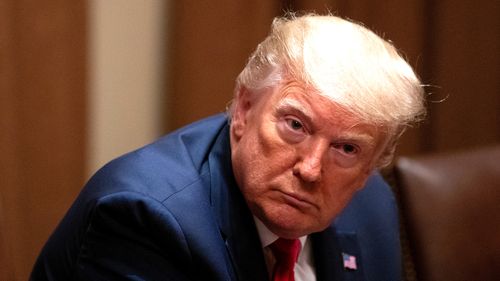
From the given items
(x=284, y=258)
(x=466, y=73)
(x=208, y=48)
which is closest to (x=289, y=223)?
(x=284, y=258)

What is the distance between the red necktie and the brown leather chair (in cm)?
46

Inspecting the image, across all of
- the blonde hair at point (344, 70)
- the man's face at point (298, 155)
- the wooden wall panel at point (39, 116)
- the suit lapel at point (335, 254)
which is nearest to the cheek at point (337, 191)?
the man's face at point (298, 155)

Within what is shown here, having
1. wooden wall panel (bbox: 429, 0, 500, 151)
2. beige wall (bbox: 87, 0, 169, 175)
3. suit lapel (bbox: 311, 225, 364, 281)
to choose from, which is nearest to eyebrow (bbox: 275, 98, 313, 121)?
suit lapel (bbox: 311, 225, 364, 281)

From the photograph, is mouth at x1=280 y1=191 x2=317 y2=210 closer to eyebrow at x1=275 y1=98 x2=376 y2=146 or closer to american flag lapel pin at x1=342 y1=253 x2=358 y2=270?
eyebrow at x1=275 y1=98 x2=376 y2=146

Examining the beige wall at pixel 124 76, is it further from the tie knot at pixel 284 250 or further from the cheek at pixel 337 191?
the cheek at pixel 337 191

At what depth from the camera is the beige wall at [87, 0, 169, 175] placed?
2859mm

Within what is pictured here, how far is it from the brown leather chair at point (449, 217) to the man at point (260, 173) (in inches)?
13.4

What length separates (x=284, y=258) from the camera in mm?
1811

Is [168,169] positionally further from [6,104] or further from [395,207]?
[6,104]

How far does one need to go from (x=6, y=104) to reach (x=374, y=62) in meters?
1.28

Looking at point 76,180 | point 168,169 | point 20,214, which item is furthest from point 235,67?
point 168,169

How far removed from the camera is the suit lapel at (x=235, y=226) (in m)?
1.73

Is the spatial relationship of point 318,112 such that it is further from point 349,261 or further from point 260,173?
point 349,261

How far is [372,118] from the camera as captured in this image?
1.65m
